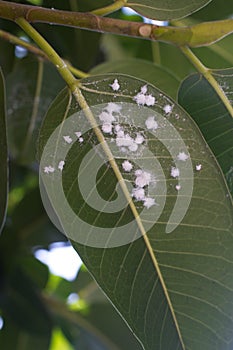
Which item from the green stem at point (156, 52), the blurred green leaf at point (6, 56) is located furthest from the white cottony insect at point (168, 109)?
the green stem at point (156, 52)

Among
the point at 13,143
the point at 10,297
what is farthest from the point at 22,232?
the point at 13,143

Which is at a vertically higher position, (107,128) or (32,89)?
(32,89)

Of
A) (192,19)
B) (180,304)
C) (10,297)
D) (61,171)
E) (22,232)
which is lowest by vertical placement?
(180,304)

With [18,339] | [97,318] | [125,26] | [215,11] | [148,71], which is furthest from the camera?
[97,318]

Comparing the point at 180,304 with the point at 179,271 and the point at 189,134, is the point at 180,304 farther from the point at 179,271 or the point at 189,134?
the point at 189,134

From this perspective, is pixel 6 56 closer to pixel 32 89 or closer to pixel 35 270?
pixel 32 89

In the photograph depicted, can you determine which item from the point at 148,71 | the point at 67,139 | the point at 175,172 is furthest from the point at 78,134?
the point at 148,71

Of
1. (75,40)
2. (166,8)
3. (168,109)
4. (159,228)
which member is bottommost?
(159,228)
